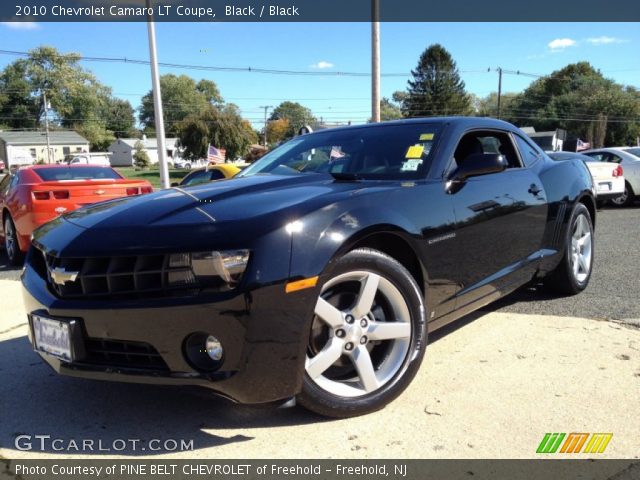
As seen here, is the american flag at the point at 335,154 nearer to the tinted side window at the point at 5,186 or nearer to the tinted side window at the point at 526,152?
the tinted side window at the point at 526,152

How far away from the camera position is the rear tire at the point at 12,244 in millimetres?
7395

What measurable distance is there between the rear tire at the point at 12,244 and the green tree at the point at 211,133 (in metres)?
44.5

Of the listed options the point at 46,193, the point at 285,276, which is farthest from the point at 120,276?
the point at 46,193

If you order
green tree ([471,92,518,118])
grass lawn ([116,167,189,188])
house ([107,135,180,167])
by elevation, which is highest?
green tree ([471,92,518,118])

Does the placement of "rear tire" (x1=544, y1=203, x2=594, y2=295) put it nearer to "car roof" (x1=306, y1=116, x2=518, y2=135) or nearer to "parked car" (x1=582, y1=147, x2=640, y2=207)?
"car roof" (x1=306, y1=116, x2=518, y2=135)

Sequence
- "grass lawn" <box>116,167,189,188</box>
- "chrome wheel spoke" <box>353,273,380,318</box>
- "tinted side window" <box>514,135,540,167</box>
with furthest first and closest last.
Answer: "grass lawn" <box>116,167,189,188</box> < "tinted side window" <box>514,135,540,167</box> < "chrome wheel spoke" <box>353,273,380,318</box>

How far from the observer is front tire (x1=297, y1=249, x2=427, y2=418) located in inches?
→ 95.5

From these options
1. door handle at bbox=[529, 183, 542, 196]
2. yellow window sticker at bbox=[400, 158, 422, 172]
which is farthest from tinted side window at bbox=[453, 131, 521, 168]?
yellow window sticker at bbox=[400, 158, 422, 172]

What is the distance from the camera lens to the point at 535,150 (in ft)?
14.4

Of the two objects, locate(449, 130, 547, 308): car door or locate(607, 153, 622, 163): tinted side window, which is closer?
locate(449, 130, 547, 308): car door

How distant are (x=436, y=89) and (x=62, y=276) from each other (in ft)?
246

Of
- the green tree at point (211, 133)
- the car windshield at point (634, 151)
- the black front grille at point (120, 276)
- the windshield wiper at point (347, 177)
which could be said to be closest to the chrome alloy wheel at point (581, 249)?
the windshield wiper at point (347, 177)
